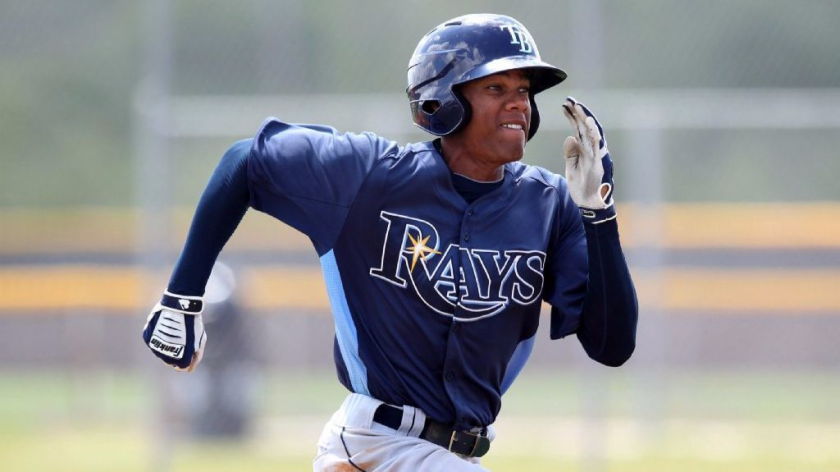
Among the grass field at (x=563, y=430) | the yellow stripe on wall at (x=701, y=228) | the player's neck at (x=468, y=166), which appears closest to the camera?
the player's neck at (x=468, y=166)

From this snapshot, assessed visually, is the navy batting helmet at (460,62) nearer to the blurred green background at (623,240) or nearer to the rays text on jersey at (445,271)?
the rays text on jersey at (445,271)

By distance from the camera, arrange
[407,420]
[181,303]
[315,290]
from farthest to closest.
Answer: [315,290]
[181,303]
[407,420]

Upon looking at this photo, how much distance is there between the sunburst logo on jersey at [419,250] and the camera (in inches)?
141

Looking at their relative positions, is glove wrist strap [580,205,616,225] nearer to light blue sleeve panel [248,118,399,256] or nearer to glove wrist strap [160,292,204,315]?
light blue sleeve panel [248,118,399,256]

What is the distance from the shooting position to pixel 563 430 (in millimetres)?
9625

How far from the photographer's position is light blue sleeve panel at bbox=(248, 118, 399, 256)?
141 inches

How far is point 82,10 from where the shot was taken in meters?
14.9

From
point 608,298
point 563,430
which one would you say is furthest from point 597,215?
point 563,430

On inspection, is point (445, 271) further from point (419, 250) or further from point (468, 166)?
point (468, 166)

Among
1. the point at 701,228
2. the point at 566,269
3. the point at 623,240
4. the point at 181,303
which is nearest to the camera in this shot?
the point at 181,303

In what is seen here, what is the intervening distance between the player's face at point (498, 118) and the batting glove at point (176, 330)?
89cm

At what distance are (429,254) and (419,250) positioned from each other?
30 mm

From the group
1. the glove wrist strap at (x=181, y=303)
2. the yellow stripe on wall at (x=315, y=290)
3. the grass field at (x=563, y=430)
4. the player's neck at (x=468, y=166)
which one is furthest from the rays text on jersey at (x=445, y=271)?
the yellow stripe on wall at (x=315, y=290)

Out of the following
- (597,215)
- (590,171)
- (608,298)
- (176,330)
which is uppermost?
(590,171)
